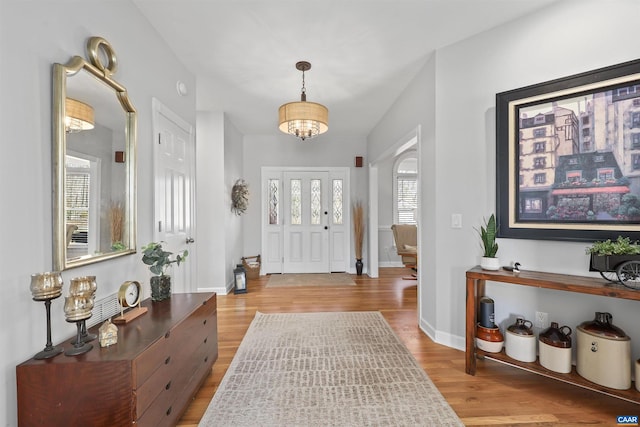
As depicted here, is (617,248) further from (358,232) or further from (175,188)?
(358,232)

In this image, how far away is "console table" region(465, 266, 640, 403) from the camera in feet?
5.27

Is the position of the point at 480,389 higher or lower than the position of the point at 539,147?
lower

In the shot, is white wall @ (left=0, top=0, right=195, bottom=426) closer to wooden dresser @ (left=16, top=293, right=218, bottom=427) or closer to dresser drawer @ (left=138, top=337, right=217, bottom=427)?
wooden dresser @ (left=16, top=293, right=218, bottom=427)

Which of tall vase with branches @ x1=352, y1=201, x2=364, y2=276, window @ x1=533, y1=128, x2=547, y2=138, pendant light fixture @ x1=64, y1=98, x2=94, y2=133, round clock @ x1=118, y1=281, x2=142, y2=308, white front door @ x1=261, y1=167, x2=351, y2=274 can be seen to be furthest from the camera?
white front door @ x1=261, y1=167, x2=351, y2=274

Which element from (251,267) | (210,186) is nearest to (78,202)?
(210,186)

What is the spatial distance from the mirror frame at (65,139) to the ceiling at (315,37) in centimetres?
72

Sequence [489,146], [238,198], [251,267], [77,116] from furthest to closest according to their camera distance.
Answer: [251,267]
[238,198]
[489,146]
[77,116]

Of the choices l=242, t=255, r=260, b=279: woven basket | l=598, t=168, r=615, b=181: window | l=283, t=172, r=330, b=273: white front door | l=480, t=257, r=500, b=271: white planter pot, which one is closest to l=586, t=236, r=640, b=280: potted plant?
l=598, t=168, r=615, b=181: window

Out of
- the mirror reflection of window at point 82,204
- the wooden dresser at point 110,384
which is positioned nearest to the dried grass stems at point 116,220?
the mirror reflection of window at point 82,204

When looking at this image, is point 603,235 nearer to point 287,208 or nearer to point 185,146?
point 185,146

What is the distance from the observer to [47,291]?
1146 mm

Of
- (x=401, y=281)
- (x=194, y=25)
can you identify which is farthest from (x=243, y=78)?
(x=401, y=281)

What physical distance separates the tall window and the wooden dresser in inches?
209

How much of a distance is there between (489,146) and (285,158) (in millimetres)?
3749
